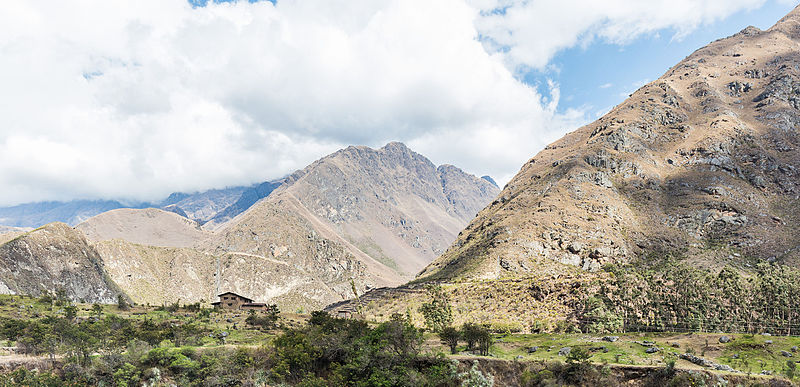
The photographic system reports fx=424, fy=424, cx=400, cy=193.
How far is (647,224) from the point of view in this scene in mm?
146375

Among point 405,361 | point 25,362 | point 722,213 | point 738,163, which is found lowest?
point 25,362

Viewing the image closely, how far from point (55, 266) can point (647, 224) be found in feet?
671

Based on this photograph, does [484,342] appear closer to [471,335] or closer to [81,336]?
[471,335]

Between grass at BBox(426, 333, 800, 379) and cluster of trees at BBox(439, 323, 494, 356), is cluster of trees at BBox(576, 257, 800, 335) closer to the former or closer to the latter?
grass at BBox(426, 333, 800, 379)

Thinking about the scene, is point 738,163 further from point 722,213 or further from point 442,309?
point 442,309

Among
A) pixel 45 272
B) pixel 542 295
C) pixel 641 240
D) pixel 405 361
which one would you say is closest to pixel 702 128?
pixel 641 240

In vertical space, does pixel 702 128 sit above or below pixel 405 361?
above

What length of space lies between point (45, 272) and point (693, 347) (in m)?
177

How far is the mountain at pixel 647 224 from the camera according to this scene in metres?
73.8

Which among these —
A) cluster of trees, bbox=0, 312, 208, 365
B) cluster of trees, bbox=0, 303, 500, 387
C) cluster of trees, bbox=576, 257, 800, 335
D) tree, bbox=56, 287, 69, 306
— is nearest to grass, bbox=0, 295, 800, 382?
cluster of trees, bbox=0, 312, 208, 365

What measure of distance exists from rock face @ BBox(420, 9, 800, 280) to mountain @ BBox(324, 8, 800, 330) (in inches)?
18.3

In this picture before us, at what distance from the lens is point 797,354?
33938mm

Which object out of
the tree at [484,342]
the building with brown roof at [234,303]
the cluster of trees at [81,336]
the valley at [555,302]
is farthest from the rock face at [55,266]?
the tree at [484,342]

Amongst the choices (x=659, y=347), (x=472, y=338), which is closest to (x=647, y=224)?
(x=659, y=347)
